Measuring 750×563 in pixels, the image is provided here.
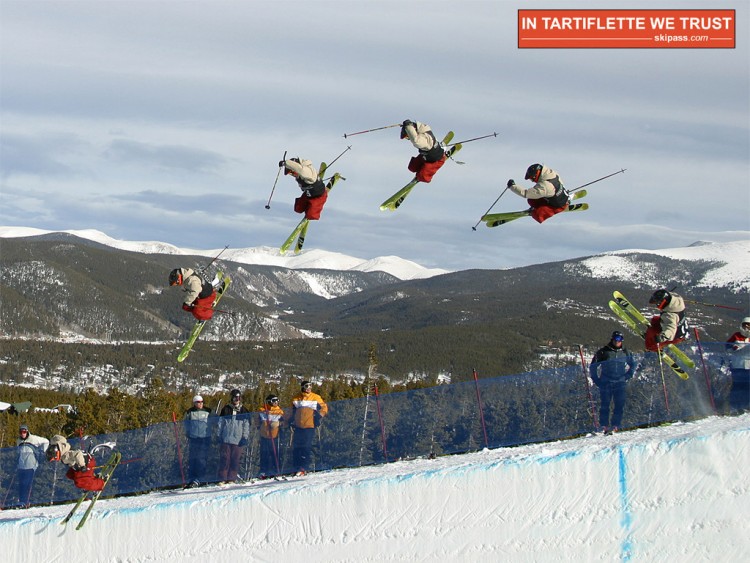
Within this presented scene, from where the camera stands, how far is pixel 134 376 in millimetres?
184875

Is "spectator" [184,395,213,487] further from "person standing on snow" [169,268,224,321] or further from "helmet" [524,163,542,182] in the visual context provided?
"helmet" [524,163,542,182]

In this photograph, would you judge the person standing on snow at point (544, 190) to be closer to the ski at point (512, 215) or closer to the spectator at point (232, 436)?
the ski at point (512, 215)

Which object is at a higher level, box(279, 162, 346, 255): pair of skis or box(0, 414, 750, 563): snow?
box(279, 162, 346, 255): pair of skis

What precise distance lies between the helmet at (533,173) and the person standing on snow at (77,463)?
30.8 feet

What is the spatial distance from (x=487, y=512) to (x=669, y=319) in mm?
4649

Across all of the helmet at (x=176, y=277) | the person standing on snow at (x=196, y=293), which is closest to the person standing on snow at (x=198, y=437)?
the helmet at (x=176, y=277)

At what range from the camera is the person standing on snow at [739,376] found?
13.3 m

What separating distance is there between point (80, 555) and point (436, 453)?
6.21m

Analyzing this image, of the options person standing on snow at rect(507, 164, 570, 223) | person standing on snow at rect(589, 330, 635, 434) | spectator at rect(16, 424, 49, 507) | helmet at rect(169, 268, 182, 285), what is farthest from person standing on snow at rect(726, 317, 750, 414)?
spectator at rect(16, 424, 49, 507)

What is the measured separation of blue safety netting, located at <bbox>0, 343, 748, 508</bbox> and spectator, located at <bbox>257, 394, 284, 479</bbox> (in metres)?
0.06

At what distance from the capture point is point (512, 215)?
17156 mm

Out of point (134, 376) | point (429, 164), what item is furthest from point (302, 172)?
point (134, 376)

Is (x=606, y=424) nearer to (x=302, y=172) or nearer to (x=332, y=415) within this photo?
(x=332, y=415)

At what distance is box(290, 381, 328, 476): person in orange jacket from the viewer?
46.3ft
